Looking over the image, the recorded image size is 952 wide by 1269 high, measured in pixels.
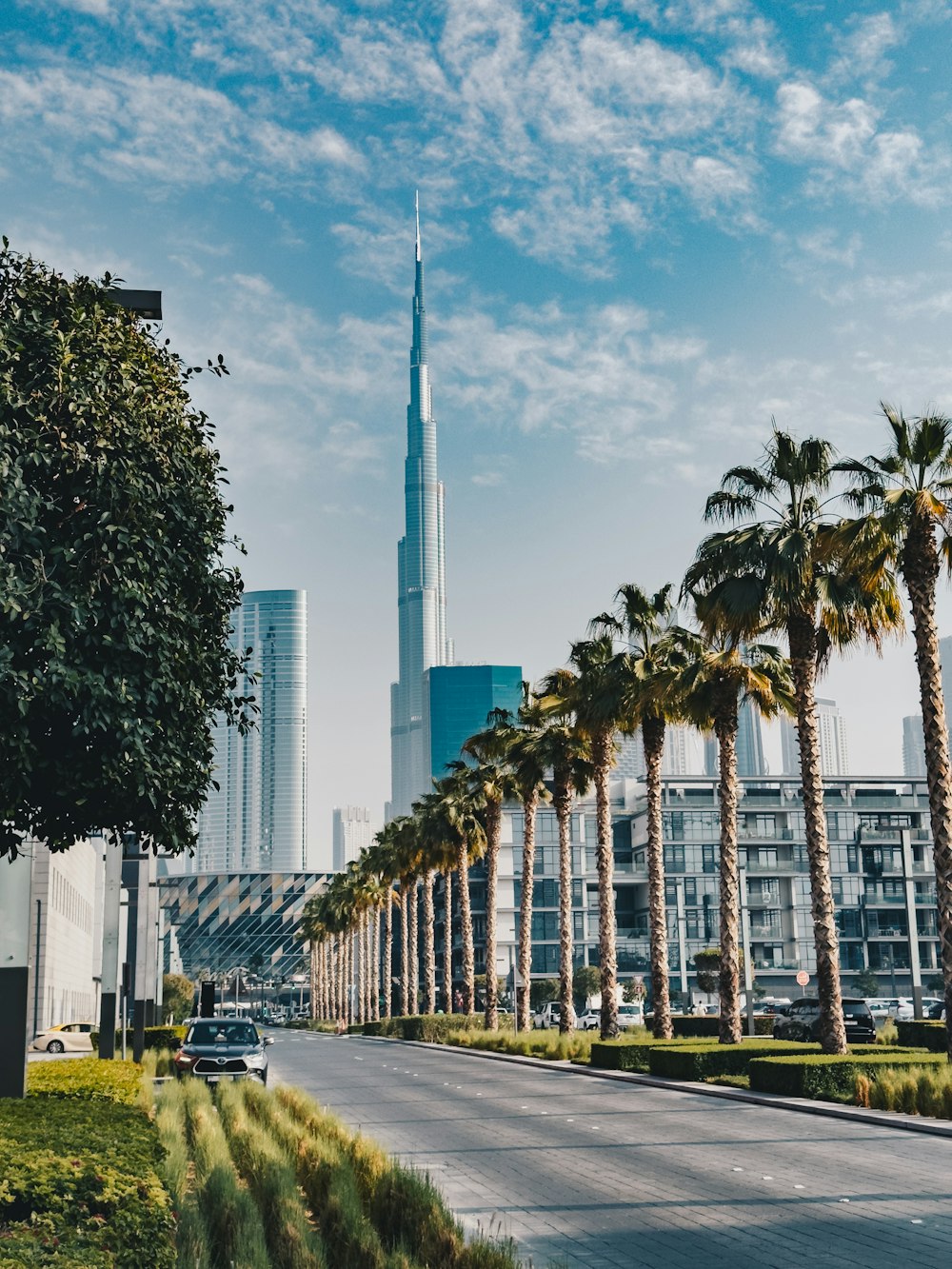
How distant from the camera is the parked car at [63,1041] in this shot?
67.5 m

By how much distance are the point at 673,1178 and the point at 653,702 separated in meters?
22.9

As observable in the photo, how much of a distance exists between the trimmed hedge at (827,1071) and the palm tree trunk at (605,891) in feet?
49.7

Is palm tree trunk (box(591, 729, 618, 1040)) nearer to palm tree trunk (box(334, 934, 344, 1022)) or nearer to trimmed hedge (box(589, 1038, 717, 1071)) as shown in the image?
trimmed hedge (box(589, 1038, 717, 1071))

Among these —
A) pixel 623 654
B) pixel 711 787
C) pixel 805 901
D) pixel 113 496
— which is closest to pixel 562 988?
pixel 623 654

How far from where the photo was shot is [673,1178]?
54.0 feet

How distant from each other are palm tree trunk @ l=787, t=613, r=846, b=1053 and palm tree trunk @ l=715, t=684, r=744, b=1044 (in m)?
3.84

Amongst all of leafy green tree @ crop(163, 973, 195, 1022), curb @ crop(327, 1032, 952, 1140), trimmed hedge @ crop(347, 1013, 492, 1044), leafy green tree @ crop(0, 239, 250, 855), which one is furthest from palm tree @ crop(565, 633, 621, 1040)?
leafy green tree @ crop(163, 973, 195, 1022)

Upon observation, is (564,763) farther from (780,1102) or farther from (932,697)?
(780,1102)

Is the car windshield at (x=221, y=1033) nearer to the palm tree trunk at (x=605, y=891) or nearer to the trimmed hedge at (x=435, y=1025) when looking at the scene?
the palm tree trunk at (x=605, y=891)

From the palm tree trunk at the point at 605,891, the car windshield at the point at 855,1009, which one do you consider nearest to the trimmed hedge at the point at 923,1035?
the car windshield at the point at 855,1009

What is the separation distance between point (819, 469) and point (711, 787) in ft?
363

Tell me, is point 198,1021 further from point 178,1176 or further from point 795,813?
point 795,813

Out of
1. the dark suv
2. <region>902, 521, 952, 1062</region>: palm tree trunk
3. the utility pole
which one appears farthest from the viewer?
the dark suv

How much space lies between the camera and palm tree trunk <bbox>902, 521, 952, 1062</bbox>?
82.6ft
